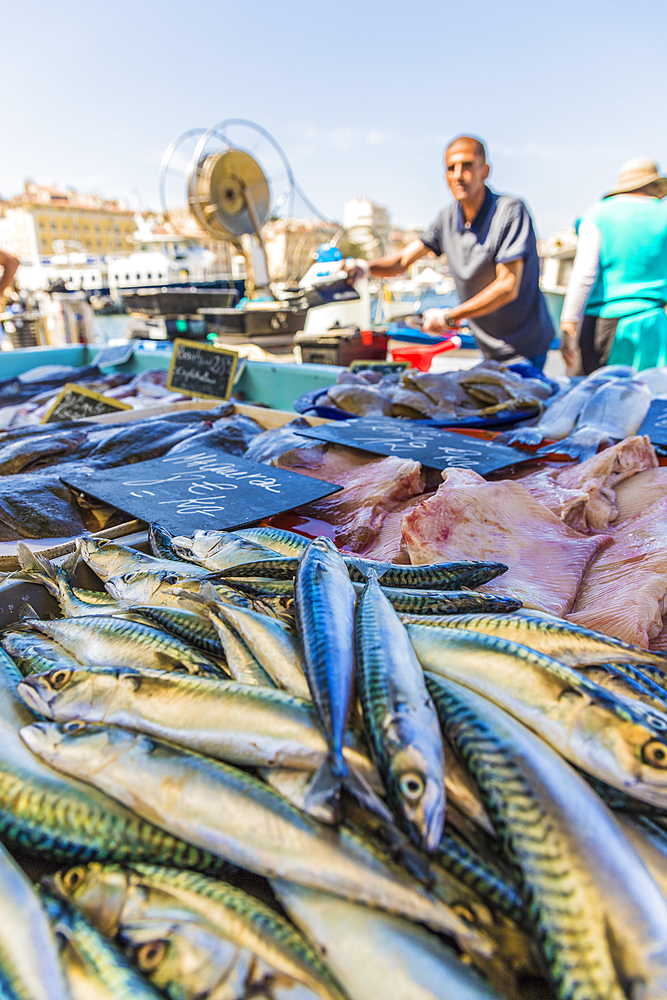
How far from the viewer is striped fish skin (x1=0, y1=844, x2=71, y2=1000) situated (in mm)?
684

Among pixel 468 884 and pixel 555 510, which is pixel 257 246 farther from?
pixel 468 884

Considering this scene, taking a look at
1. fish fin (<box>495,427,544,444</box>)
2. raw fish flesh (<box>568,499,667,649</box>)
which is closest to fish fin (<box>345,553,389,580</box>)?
raw fish flesh (<box>568,499,667,649</box>)

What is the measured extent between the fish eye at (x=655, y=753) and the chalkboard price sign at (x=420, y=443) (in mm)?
1616

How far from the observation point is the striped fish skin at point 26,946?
684 millimetres

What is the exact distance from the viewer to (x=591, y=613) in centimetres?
139

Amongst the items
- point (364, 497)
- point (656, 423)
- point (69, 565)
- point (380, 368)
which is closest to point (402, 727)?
point (69, 565)

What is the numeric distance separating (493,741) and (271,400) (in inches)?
174

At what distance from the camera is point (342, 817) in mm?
758

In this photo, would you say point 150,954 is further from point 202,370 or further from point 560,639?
point 202,370

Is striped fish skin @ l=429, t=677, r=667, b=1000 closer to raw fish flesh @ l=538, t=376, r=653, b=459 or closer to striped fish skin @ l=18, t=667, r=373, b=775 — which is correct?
striped fish skin @ l=18, t=667, r=373, b=775

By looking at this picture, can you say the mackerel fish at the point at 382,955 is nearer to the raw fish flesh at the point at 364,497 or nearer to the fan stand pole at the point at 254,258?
the raw fish flesh at the point at 364,497

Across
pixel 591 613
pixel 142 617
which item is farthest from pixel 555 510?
pixel 142 617

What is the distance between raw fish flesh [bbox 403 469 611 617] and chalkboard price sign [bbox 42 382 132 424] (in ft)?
9.13

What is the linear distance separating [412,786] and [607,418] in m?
2.49
